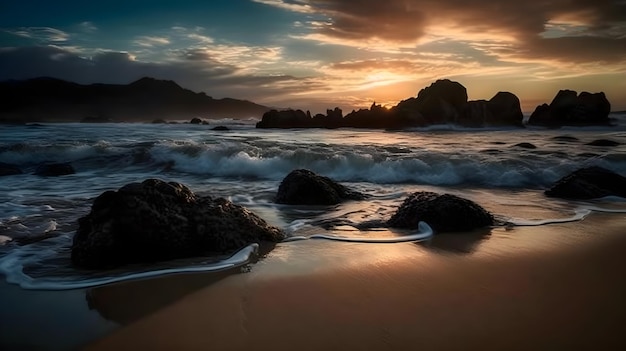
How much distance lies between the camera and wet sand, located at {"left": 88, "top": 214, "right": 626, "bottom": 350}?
2115mm

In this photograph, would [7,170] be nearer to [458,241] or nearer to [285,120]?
[458,241]

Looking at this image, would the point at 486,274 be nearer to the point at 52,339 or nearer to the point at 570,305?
the point at 570,305

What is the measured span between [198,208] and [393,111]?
34.6 m

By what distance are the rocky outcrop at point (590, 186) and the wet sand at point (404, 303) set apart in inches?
119

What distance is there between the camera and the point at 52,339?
2168 millimetres

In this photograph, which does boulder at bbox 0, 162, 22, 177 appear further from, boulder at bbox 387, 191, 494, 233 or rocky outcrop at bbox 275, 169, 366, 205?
boulder at bbox 387, 191, 494, 233

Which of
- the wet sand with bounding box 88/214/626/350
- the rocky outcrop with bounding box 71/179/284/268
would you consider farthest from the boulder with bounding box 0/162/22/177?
the wet sand with bounding box 88/214/626/350

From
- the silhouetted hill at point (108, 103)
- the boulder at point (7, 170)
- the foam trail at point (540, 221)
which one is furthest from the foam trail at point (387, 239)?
the silhouetted hill at point (108, 103)

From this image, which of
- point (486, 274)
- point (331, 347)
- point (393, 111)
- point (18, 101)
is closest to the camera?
point (331, 347)

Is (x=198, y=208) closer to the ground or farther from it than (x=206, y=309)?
farther from it

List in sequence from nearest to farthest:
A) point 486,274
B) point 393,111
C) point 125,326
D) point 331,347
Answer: point 331,347
point 125,326
point 486,274
point 393,111

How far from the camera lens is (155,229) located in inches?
142

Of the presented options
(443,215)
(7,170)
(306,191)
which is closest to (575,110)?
(306,191)

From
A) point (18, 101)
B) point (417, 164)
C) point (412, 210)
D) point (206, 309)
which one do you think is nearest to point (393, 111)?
point (417, 164)
